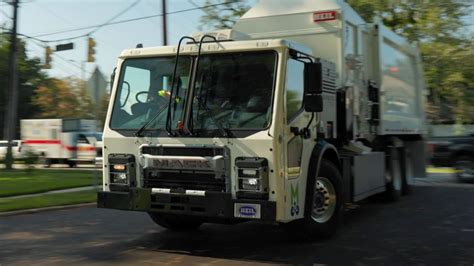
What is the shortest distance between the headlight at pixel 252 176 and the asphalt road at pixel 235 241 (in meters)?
0.84

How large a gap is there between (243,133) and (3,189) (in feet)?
32.3

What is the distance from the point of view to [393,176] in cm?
1134

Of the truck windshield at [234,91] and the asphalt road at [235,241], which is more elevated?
the truck windshield at [234,91]

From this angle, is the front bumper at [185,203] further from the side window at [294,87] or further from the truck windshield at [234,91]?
the side window at [294,87]

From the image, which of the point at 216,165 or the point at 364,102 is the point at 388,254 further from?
the point at 364,102

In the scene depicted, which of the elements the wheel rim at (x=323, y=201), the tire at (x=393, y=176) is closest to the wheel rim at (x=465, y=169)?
the tire at (x=393, y=176)

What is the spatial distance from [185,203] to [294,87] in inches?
75.7

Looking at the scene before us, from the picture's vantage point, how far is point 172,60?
265 inches

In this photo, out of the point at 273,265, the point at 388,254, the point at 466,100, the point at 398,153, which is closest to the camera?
the point at 273,265

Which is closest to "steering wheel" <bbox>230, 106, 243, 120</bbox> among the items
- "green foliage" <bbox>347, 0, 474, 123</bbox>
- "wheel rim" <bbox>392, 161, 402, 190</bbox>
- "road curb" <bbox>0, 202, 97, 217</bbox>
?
"road curb" <bbox>0, 202, 97, 217</bbox>

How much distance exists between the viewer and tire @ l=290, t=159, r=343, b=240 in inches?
264

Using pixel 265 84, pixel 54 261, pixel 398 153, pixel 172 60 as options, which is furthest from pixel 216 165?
pixel 398 153

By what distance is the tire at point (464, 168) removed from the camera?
15.5m

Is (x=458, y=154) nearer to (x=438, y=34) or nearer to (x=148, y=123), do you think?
(x=148, y=123)
